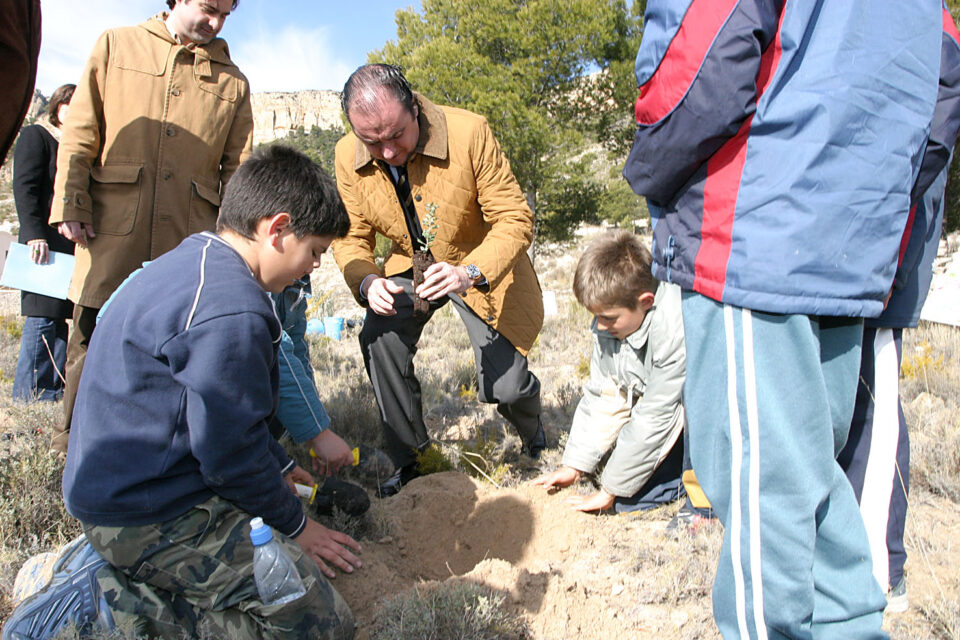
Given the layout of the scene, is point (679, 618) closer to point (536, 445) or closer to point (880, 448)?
point (880, 448)

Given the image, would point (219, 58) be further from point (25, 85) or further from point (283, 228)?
point (25, 85)

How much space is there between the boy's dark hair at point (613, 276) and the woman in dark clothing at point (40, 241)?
327 cm

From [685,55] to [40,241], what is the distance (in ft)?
12.7

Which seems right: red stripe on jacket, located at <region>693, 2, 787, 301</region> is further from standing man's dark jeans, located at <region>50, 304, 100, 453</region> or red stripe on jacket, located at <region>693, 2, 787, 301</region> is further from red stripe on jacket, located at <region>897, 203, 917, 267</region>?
standing man's dark jeans, located at <region>50, 304, 100, 453</region>

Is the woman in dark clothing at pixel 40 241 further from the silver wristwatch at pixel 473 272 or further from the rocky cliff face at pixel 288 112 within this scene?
the rocky cliff face at pixel 288 112

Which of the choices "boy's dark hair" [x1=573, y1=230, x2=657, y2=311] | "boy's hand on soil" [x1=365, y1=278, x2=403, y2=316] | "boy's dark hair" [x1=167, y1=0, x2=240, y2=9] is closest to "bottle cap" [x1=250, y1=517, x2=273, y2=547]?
"boy's hand on soil" [x1=365, y1=278, x2=403, y2=316]

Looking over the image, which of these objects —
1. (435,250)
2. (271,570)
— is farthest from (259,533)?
(435,250)

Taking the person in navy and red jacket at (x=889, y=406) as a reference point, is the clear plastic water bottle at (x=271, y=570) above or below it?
below

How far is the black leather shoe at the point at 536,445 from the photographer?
3.81 m

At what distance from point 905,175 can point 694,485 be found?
1.57 metres

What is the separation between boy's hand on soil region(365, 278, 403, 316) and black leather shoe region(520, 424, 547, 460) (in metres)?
1.28

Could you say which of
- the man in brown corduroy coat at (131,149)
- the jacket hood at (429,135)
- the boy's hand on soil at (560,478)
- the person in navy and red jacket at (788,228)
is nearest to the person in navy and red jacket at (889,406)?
Answer: the person in navy and red jacket at (788,228)

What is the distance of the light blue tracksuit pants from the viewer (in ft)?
5.19

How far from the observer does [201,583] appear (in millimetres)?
1994
